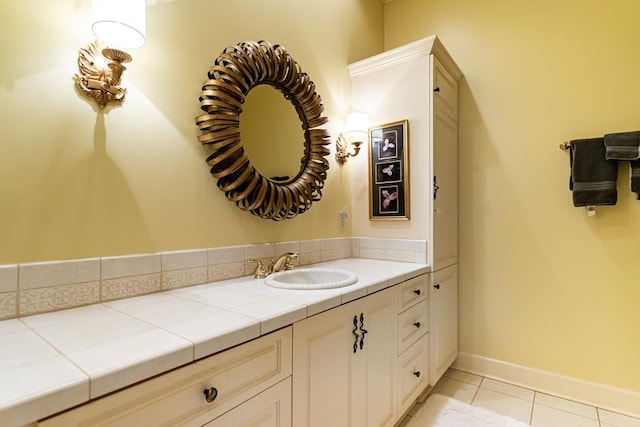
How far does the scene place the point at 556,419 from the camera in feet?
6.04

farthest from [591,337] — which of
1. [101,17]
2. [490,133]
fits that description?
[101,17]

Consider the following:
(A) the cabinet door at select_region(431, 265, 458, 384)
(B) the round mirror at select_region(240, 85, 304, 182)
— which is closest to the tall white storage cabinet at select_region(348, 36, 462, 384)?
(A) the cabinet door at select_region(431, 265, 458, 384)

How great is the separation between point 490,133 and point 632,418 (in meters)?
1.91

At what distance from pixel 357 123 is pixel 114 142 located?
56.3 inches

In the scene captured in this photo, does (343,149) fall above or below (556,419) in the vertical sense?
above

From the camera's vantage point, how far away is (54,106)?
3.35ft

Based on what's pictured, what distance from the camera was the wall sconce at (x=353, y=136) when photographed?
2125 mm

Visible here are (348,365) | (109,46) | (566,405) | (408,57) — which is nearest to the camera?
(109,46)

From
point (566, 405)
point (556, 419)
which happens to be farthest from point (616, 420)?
point (556, 419)

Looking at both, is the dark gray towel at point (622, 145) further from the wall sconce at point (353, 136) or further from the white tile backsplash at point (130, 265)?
the white tile backsplash at point (130, 265)

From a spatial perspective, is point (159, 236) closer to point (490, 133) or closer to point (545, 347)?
point (490, 133)

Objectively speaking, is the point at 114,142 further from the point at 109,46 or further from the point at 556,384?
the point at 556,384

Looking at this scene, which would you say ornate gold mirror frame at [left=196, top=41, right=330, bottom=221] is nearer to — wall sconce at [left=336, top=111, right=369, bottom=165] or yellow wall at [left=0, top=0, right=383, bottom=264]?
yellow wall at [left=0, top=0, right=383, bottom=264]

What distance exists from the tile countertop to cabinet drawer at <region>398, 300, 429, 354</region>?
19.7 inches
